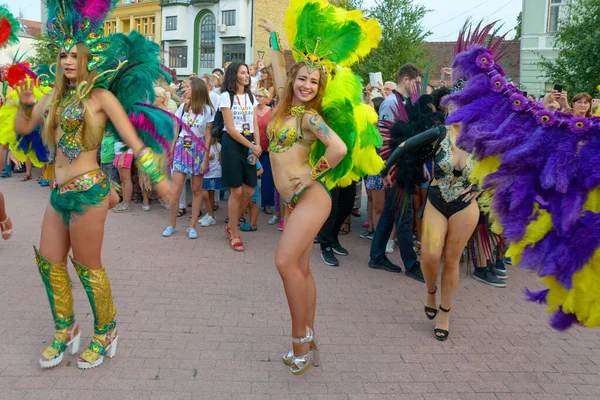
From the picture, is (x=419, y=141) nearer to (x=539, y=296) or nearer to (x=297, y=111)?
(x=297, y=111)

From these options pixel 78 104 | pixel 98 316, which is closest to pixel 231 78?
pixel 78 104

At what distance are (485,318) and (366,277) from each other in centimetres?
147

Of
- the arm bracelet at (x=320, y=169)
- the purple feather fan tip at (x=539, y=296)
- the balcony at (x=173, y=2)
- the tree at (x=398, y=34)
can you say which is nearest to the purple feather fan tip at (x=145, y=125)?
the arm bracelet at (x=320, y=169)

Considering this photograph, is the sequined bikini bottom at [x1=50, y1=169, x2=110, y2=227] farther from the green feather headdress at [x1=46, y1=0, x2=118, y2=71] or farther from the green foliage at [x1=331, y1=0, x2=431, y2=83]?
the green foliage at [x1=331, y1=0, x2=431, y2=83]

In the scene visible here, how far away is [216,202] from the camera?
378 inches

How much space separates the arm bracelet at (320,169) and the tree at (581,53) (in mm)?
13734

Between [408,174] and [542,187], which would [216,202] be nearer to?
[408,174]

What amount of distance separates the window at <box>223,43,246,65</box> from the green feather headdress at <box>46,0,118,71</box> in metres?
40.6

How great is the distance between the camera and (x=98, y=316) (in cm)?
372

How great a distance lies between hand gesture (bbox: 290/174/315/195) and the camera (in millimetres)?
3662

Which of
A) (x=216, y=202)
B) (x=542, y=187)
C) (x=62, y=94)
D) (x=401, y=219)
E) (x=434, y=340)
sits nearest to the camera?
(x=542, y=187)

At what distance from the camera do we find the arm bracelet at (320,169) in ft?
11.9

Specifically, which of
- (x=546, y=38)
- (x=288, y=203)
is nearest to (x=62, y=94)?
(x=288, y=203)

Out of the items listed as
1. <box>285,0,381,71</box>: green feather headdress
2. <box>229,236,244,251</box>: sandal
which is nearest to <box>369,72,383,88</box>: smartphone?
<box>229,236,244,251</box>: sandal
